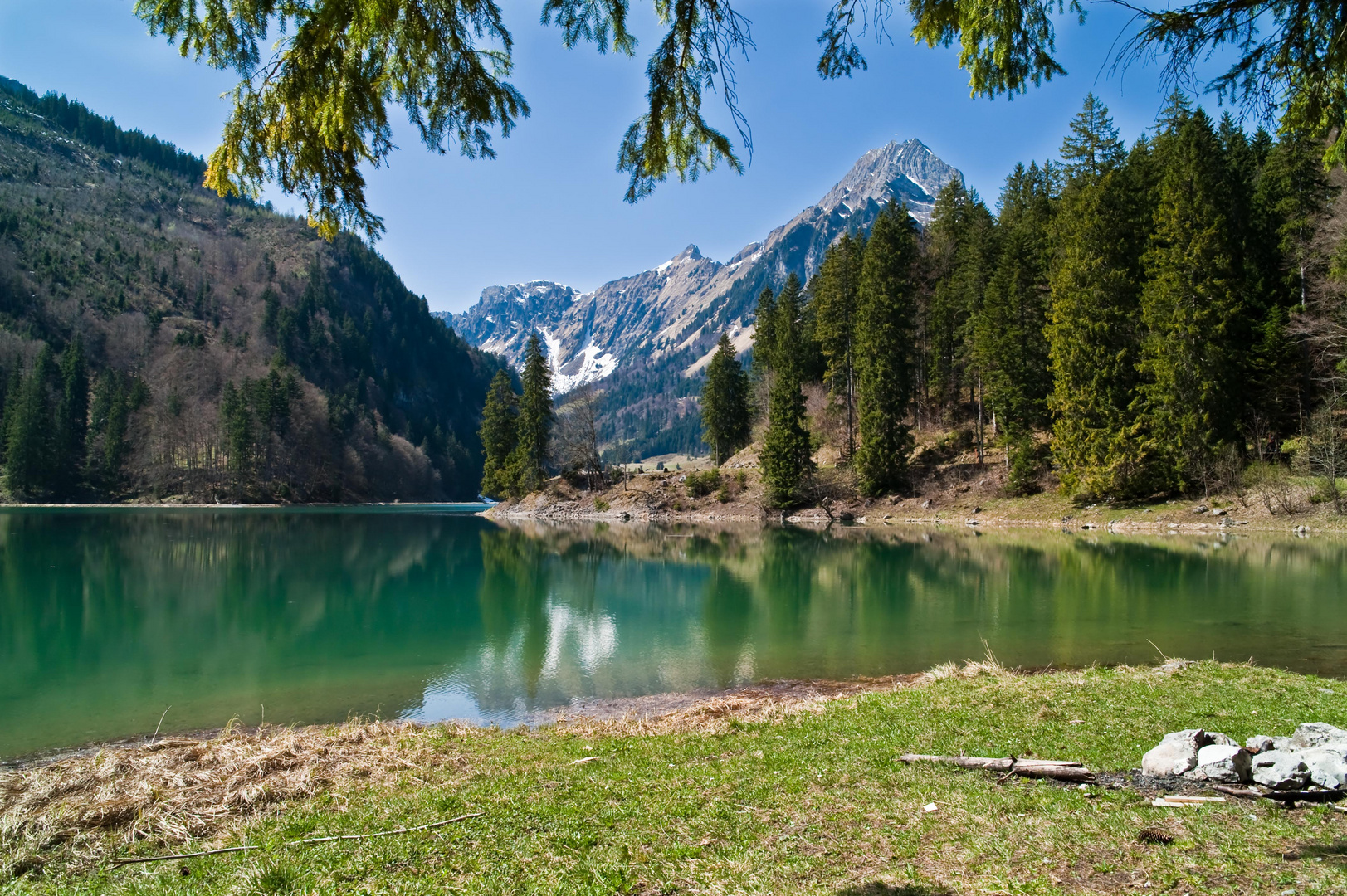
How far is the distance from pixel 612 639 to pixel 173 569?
2426 centimetres

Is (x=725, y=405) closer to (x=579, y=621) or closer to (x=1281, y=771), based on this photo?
(x=579, y=621)

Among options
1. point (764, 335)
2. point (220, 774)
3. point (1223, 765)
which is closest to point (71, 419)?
point (764, 335)

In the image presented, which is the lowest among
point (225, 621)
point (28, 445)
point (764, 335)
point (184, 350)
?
point (225, 621)

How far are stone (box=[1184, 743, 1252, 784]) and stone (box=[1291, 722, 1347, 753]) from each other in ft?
1.68

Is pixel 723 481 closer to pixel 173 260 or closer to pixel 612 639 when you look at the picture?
pixel 612 639

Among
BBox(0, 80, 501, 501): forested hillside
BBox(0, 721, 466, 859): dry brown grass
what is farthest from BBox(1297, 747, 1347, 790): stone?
BBox(0, 80, 501, 501): forested hillside

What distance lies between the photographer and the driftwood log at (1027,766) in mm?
5766

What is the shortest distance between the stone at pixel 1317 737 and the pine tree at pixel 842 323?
1888 inches

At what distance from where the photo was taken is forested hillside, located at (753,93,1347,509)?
3438cm

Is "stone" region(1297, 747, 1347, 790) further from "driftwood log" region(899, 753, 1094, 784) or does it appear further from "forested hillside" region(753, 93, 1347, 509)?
"forested hillside" region(753, 93, 1347, 509)

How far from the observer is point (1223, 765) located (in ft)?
17.8

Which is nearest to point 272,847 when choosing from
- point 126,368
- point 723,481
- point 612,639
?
point 612,639

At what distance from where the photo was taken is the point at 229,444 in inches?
3858

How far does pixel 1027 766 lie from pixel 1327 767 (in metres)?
2.04
